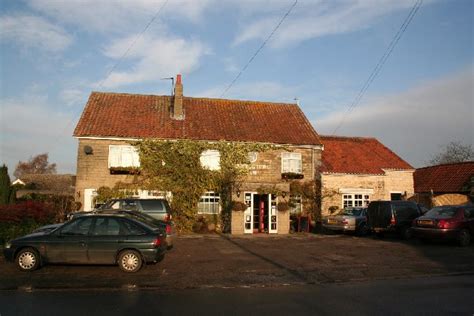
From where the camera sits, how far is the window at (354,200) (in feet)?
92.8

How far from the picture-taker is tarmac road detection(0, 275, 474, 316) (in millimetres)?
7625

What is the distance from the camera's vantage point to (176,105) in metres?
26.8

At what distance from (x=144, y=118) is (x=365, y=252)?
15.6 meters

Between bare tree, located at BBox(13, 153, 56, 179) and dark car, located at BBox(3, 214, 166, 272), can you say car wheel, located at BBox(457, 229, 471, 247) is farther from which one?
bare tree, located at BBox(13, 153, 56, 179)

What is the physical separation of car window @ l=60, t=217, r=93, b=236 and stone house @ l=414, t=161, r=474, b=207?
2711cm

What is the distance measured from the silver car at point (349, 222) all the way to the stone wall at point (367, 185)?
160 inches

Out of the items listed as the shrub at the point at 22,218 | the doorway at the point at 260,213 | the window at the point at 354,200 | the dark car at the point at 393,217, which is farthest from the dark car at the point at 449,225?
the shrub at the point at 22,218

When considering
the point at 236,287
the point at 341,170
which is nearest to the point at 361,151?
the point at 341,170

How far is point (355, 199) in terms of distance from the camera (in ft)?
93.7

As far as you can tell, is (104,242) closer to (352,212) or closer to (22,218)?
(22,218)

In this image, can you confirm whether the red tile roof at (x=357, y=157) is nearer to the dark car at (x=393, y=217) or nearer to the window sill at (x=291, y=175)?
the window sill at (x=291, y=175)

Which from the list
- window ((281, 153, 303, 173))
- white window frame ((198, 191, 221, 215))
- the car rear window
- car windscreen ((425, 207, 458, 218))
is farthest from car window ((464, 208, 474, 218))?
the car rear window

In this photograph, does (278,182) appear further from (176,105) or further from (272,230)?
(176,105)

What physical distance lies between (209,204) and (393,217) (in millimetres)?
9890
